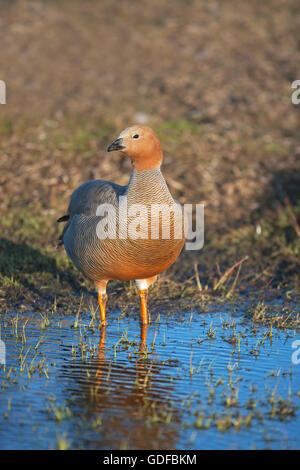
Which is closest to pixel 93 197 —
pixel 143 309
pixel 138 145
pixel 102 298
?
pixel 138 145

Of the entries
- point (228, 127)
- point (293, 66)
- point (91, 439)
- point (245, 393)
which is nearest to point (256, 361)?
point (245, 393)

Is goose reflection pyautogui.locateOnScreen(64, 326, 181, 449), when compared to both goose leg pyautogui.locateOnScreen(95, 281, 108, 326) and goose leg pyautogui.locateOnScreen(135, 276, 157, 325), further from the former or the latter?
goose leg pyautogui.locateOnScreen(135, 276, 157, 325)

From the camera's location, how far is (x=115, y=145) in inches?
244

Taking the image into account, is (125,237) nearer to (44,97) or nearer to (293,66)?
(44,97)

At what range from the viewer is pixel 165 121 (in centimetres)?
1277

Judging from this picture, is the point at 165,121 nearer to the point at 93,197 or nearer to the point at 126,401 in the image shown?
the point at 93,197

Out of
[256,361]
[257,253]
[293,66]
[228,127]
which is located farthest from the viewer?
[293,66]

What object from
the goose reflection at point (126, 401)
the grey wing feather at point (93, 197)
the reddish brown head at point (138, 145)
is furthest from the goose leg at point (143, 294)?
the reddish brown head at point (138, 145)

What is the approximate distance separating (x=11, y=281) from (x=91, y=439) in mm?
3764

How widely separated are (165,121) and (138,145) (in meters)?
6.70

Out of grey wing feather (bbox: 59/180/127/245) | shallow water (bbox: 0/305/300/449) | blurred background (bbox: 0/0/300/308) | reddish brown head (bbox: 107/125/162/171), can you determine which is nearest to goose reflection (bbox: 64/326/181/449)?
shallow water (bbox: 0/305/300/449)

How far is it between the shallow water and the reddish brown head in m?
1.73

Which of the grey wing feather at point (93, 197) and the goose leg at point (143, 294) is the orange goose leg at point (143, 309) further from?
the grey wing feather at point (93, 197)

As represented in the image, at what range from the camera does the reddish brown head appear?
6.21 m
